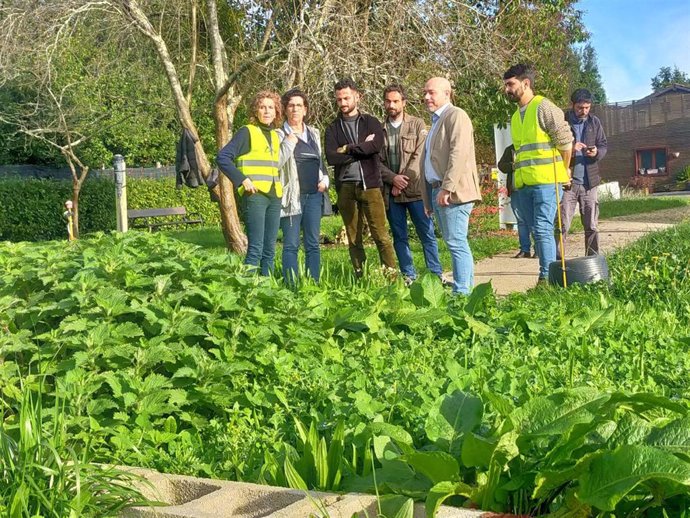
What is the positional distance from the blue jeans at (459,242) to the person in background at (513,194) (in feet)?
4.36

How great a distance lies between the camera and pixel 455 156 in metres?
7.39

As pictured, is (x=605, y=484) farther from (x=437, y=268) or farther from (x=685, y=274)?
(x=437, y=268)

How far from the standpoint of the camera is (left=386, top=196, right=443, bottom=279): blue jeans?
8742 millimetres

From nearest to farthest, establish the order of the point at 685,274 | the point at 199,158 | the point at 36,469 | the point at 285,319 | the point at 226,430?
the point at 36,469 → the point at 226,430 → the point at 285,319 → the point at 685,274 → the point at 199,158

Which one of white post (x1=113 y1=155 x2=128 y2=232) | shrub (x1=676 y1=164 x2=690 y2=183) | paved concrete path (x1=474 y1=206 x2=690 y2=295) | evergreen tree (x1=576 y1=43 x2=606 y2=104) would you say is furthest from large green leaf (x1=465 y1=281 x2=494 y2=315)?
evergreen tree (x1=576 y1=43 x2=606 y2=104)

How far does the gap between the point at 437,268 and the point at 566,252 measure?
451cm

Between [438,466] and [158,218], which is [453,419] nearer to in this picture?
[438,466]

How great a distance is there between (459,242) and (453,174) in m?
0.54

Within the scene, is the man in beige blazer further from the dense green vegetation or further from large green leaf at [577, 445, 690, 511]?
large green leaf at [577, 445, 690, 511]

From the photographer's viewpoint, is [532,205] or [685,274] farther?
[532,205]

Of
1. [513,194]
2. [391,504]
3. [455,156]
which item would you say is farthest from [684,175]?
[391,504]

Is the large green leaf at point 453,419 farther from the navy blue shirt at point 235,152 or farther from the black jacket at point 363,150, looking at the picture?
the black jacket at point 363,150

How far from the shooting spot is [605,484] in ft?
7.52

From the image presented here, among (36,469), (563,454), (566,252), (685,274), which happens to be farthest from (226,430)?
(566,252)
